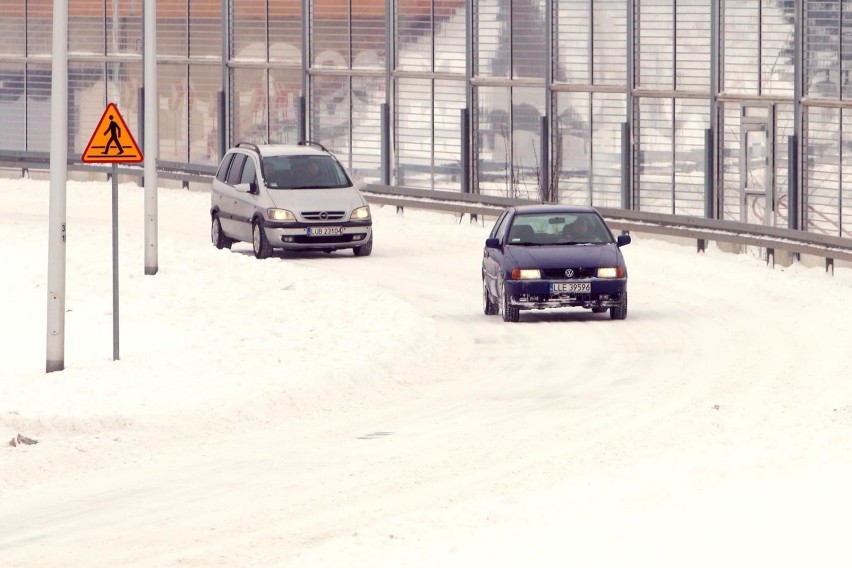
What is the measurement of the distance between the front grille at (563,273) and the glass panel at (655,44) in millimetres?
14042

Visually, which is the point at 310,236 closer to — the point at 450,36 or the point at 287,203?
the point at 287,203

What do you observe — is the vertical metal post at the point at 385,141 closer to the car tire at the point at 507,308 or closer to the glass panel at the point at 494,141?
the glass panel at the point at 494,141

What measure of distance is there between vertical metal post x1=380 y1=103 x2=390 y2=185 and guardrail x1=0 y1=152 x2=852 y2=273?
8.76ft

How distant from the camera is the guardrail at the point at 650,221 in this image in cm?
3022

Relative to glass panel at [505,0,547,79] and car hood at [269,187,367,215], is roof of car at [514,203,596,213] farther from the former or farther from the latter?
glass panel at [505,0,547,79]

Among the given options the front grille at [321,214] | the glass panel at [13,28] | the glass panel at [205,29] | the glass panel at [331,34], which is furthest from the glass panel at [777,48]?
the glass panel at [13,28]

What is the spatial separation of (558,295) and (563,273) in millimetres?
270

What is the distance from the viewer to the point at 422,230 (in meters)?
36.9

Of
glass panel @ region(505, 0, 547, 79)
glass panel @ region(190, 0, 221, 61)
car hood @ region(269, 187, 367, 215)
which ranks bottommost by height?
car hood @ region(269, 187, 367, 215)

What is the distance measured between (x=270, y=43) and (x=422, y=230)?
11.2 metres

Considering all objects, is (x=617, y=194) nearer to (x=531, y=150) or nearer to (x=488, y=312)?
(x=531, y=150)

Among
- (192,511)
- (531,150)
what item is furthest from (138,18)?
(192,511)

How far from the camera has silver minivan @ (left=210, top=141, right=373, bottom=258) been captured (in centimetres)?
3070

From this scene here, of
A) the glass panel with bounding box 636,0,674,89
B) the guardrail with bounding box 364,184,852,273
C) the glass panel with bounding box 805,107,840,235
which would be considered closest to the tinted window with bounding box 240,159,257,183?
the guardrail with bounding box 364,184,852,273
